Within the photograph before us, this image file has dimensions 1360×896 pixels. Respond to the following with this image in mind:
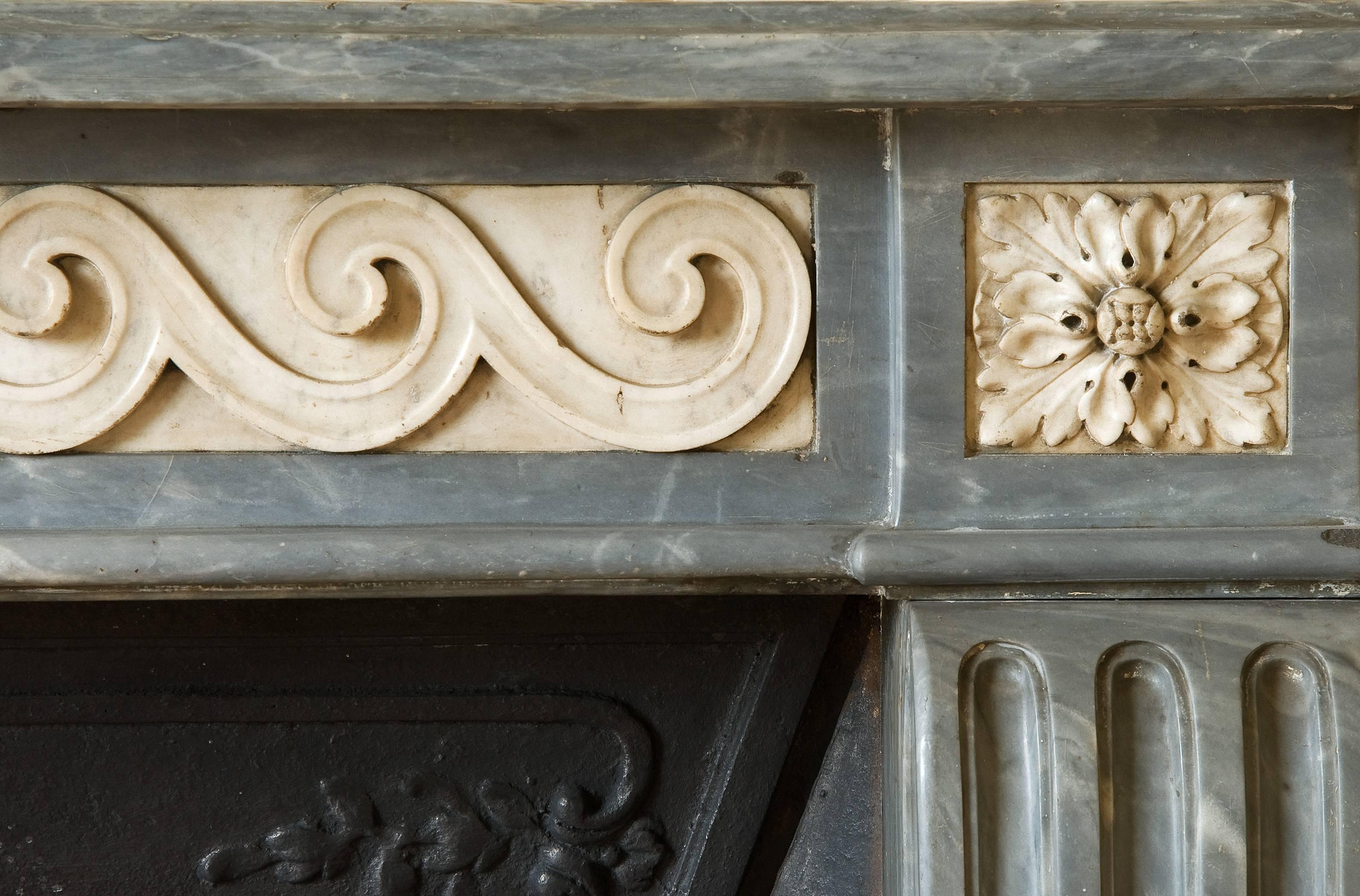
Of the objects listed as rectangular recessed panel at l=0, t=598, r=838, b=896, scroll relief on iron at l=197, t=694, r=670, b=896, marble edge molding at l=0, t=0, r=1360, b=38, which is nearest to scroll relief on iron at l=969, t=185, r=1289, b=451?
marble edge molding at l=0, t=0, r=1360, b=38

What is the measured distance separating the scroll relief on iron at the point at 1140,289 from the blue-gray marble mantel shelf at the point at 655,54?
3.3 inches

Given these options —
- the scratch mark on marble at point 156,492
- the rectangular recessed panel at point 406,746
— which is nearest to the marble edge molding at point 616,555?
the scratch mark on marble at point 156,492

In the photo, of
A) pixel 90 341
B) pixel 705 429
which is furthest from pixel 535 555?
pixel 90 341

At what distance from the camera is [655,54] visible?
75cm

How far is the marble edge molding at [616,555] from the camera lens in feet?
2.60

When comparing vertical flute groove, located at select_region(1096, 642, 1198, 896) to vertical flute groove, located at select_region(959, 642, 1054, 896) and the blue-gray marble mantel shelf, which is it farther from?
the blue-gray marble mantel shelf

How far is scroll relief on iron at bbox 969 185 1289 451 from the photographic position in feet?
2.66

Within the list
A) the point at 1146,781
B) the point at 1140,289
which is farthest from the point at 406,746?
the point at 1140,289

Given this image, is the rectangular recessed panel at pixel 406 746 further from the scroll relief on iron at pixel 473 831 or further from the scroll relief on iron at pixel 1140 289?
the scroll relief on iron at pixel 1140 289

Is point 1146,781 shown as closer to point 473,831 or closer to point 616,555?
point 616,555

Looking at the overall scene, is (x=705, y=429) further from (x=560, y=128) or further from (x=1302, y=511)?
(x=1302, y=511)

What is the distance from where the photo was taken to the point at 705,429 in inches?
32.5

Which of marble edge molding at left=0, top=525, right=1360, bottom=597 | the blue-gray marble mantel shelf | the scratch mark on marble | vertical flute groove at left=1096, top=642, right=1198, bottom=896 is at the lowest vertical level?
vertical flute groove at left=1096, top=642, right=1198, bottom=896

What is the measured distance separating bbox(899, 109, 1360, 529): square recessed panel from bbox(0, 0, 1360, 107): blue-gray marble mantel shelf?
5 centimetres
